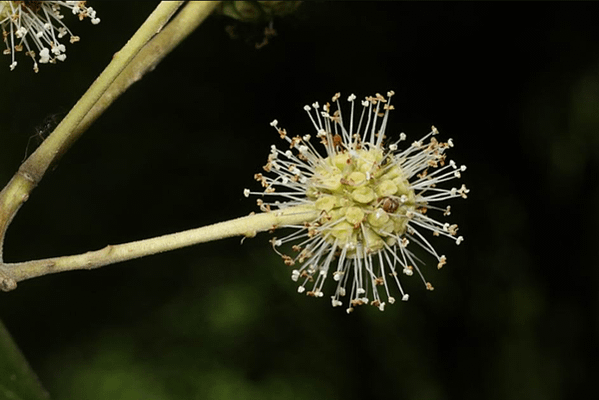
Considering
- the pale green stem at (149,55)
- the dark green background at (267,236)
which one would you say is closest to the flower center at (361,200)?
the pale green stem at (149,55)

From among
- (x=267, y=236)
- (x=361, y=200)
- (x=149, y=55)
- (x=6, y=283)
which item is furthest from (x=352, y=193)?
(x=267, y=236)

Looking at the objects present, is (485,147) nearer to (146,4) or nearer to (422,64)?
(422,64)

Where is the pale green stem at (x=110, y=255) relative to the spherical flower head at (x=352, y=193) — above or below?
below

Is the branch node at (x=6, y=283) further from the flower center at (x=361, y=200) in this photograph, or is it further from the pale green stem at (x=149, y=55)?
the flower center at (x=361, y=200)

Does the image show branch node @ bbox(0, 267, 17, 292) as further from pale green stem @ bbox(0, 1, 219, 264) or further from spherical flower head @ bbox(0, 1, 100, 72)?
spherical flower head @ bbox(0, 1, 100, 72)

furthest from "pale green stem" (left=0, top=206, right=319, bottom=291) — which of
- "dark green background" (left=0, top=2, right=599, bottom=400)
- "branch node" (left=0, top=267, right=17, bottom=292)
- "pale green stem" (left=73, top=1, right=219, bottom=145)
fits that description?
"dark green background" (left=0, top=2, right=599, bottom=400)

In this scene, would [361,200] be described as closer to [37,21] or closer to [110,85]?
[110,85]
